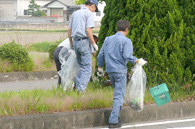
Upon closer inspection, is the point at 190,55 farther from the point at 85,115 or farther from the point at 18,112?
the point at 18,112

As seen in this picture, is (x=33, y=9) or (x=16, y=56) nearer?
(x=16, y=56)

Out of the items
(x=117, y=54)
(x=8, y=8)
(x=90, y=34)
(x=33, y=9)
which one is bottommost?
(x=117, y=54)

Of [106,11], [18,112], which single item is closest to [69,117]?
[18,112]

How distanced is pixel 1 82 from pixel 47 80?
1302 millimetres

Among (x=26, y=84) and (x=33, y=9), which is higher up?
(x=33, y=9)

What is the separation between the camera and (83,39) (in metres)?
7.27

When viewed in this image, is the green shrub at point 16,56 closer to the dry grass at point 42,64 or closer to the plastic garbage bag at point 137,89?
the dry grass at point 42,64

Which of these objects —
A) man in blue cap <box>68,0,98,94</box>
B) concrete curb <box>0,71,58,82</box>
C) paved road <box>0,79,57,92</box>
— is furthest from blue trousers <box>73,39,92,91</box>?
concrete curb <box>0,71,58,82</box>

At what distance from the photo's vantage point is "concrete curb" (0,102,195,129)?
5.85 m

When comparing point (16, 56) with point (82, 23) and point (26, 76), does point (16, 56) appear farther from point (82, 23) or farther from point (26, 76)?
point (82, 23)

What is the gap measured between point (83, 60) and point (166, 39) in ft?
5.39

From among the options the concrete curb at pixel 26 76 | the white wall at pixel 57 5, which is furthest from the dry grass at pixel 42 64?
the white wall at pixel 57 5

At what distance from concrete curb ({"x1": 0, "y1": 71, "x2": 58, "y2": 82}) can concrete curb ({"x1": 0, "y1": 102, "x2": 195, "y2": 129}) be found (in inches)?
177

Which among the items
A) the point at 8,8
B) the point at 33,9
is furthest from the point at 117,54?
the point at 8,8
